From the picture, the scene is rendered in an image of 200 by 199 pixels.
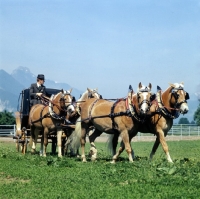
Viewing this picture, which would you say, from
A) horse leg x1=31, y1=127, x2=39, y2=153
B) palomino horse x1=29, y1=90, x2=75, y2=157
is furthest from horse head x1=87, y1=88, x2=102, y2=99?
horse leg x1=31, y1=127, x2=39, y2=153

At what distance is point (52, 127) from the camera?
47.8ft

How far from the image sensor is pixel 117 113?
473 inches

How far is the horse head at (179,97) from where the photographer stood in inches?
443

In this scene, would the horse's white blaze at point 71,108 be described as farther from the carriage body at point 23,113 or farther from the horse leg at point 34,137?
the carriage body at point 23,113

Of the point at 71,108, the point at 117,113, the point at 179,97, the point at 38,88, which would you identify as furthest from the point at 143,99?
the point at 38,88

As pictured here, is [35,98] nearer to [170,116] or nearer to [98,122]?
[98,122]

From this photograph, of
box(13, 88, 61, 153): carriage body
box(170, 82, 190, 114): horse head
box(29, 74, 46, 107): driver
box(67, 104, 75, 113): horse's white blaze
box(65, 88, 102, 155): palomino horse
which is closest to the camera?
box(170, 82, 190, 114): horse head

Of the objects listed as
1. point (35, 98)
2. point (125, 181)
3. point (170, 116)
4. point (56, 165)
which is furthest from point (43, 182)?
point (35, 98)

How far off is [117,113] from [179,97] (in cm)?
178

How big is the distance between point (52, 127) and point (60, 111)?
0.63m

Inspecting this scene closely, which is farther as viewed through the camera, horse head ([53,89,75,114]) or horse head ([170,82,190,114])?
horse head ([53,89,75,114])

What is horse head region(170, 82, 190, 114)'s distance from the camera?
36.9 feet

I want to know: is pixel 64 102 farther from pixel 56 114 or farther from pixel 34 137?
pixel 34 137

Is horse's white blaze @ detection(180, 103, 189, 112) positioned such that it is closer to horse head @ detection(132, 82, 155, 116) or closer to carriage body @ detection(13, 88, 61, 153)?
horse head @ detection(132, 82, 155, 116)
